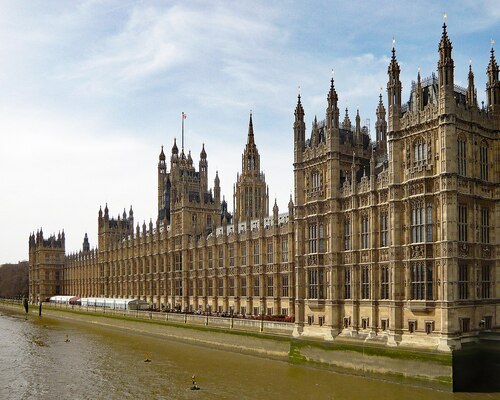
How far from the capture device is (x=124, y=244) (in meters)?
138

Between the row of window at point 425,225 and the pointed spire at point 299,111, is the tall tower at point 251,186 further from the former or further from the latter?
the row of window at point 425,225

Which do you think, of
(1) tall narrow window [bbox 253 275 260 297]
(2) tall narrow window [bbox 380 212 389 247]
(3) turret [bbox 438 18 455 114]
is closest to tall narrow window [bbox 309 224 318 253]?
(2) tall narrow window [bbox 380 212 389 247]

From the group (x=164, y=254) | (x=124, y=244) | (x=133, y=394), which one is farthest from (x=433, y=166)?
(x=124, y=244)

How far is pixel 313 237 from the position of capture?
62188 millimetres

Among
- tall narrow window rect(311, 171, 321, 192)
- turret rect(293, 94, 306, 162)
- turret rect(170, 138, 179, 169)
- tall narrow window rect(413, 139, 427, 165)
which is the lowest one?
tall narrow window rect(311, 171, 321, 192)

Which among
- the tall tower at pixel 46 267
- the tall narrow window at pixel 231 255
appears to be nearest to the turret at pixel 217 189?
the tall narrow window at pixel 231 255

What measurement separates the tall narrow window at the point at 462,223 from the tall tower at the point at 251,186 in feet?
304

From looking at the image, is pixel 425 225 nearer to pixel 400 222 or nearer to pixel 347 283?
pixel 400 222

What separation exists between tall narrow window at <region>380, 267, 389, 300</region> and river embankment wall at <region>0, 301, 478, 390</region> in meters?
4.64

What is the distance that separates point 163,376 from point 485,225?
1241 inches

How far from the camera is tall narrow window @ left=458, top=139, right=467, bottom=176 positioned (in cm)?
4994

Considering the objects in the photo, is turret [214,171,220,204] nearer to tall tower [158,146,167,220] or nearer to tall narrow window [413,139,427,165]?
tall tower [158,146,167,220]

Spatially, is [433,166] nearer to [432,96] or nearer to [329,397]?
[432,96]

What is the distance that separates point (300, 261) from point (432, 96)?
71.1 ft
